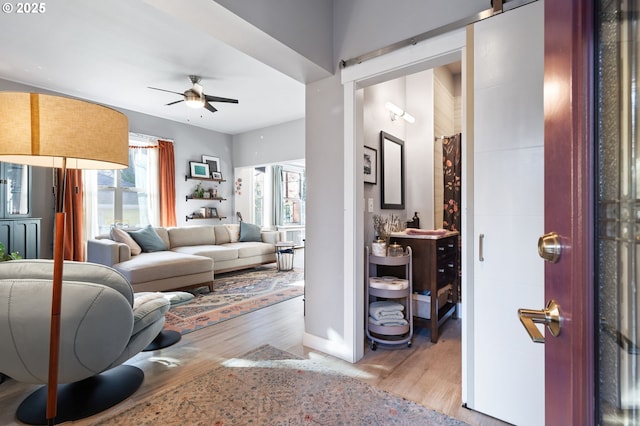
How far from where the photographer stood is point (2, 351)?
1452mm

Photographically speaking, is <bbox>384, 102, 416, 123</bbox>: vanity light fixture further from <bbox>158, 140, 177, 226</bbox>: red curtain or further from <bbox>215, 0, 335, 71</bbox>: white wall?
<bbox>158, 140, 177, 226</bbox>: red curtain

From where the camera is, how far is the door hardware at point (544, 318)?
0.55 metres

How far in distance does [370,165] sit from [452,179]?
3.55 feet

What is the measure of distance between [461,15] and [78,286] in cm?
244

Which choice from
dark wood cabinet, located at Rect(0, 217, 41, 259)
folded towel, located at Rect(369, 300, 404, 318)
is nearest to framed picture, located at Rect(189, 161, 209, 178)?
dark wood cabinet, located at Rect(0, 217, 41, 259)

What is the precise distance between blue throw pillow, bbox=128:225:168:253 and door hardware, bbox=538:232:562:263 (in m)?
5.04

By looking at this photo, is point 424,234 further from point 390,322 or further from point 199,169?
point 199,169

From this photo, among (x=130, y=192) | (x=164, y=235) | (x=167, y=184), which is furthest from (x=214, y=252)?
(x=130, y=192)

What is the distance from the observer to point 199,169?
6.40 m

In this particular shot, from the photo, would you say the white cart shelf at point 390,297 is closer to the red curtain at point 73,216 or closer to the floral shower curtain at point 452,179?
the floral shower curtain at point 452,179

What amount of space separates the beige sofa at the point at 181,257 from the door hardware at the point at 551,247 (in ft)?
12.8

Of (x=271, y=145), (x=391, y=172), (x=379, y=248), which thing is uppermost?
(x=271, y=145)

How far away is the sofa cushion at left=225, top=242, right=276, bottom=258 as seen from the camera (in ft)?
17.6

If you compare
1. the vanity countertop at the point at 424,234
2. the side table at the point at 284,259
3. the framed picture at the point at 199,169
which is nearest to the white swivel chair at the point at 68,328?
the vanity countertop at the point at 424,234
